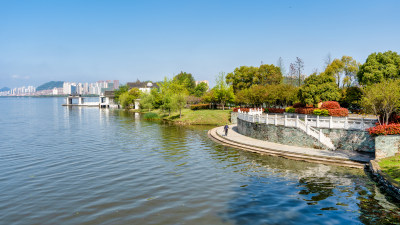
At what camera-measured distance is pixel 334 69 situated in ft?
195

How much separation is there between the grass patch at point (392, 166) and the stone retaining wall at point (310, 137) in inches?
146

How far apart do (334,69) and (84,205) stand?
59.5 m

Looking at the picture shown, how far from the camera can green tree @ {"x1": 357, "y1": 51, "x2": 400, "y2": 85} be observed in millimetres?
39625

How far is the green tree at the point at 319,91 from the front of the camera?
4153 cm

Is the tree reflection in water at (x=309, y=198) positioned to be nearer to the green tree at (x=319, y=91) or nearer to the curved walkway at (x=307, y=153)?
the curved walkway at (x=307, y=153)

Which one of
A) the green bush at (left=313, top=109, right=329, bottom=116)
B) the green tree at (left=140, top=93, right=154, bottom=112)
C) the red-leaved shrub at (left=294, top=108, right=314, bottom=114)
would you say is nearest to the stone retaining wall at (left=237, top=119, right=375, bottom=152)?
the green bush at (left=313, top=109, right=329, bottom=116)

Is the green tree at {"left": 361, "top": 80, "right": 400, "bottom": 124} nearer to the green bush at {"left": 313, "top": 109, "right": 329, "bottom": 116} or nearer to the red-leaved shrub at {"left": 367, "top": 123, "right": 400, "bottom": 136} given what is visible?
the red-leaved shrub at {"left": 367, "top": 123, "right": 400, "bottom": 136}

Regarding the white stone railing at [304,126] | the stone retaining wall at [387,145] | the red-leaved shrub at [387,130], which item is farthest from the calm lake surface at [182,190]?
the white stone railing at [304,126]

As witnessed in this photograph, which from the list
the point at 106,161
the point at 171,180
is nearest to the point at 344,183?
the point at 171,180

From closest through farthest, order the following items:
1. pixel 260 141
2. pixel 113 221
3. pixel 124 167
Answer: pixel 113 221, pixel 124 167, pixel 260 141

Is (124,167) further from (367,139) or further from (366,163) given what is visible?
(367,139)

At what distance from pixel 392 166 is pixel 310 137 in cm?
868

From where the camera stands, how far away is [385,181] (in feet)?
52.4

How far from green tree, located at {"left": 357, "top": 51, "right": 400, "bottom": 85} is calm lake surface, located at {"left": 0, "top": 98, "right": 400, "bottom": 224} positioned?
2718 centimetres
